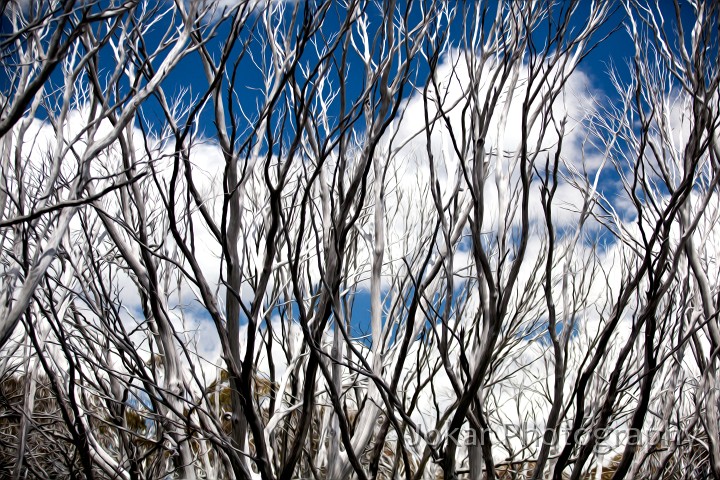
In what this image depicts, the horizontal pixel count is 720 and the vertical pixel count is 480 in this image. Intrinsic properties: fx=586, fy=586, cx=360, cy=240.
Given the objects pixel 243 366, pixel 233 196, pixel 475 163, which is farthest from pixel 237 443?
pixel 475 163

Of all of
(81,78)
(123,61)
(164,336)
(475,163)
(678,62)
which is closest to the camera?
(475,163)

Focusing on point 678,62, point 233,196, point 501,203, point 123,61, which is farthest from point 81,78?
point 678,62

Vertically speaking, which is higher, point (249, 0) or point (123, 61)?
point (249, 0)

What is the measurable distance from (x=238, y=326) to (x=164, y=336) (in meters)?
0.50

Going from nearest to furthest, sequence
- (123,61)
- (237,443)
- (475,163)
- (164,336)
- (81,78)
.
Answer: (475,163) < (123,61) < (237,443) < (164,336) < (81,78)

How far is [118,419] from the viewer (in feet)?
11.6

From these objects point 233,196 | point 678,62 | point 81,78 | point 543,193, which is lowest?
point 543,193

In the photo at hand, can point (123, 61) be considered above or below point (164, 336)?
above

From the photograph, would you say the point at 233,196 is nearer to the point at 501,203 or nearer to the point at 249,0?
the point at 249,0

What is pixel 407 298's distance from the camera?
11.8 feet

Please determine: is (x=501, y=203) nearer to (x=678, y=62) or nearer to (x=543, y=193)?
(x=543, y=193)

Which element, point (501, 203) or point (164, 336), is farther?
point (164, 336)

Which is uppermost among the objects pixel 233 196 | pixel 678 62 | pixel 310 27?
pixel 678 62

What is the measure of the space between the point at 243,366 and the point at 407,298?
160 centimetres
